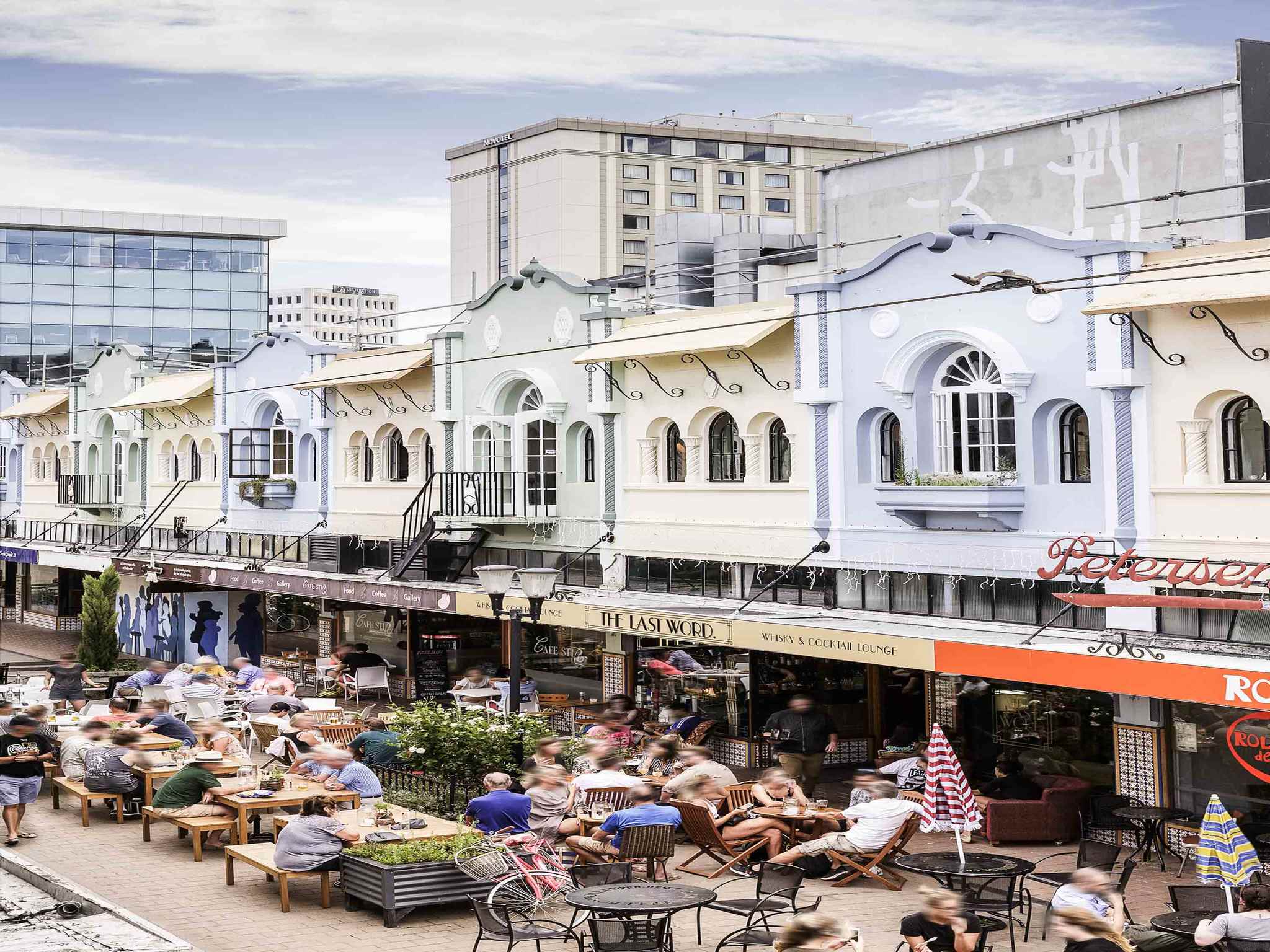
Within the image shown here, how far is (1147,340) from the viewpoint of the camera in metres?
16.3

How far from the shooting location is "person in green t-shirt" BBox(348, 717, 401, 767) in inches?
685

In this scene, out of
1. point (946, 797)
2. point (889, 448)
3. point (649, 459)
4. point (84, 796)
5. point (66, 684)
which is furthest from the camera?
point (66, 684)

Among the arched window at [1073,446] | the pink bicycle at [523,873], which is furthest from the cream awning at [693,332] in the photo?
the pink bicycle at [523,873]

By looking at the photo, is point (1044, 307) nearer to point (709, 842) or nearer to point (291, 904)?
point (709, 842)

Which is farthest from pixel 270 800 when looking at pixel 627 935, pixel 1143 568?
pixel 1143 568

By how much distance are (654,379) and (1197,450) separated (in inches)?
337

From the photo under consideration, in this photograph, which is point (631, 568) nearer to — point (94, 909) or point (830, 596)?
point (830, 596)

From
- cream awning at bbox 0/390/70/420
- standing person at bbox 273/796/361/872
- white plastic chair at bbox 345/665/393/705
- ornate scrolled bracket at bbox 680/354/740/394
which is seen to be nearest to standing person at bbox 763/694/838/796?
ornate scrolled bracket at bbox 680/354/740/394

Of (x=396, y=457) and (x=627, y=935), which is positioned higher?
(x=396, y=457)

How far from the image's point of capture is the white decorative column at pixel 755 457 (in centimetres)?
2128

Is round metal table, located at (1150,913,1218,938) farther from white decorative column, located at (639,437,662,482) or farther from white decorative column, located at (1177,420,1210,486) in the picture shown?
white decorative column, located at (639,437,662,482)

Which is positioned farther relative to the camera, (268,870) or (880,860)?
(880,860)

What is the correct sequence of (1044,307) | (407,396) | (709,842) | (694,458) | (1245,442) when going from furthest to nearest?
1. (407,396)
2. (694,458)
3. (1044,307)
4. (1245,442)
5. (709,842)

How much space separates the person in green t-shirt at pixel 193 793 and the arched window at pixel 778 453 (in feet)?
28.2
